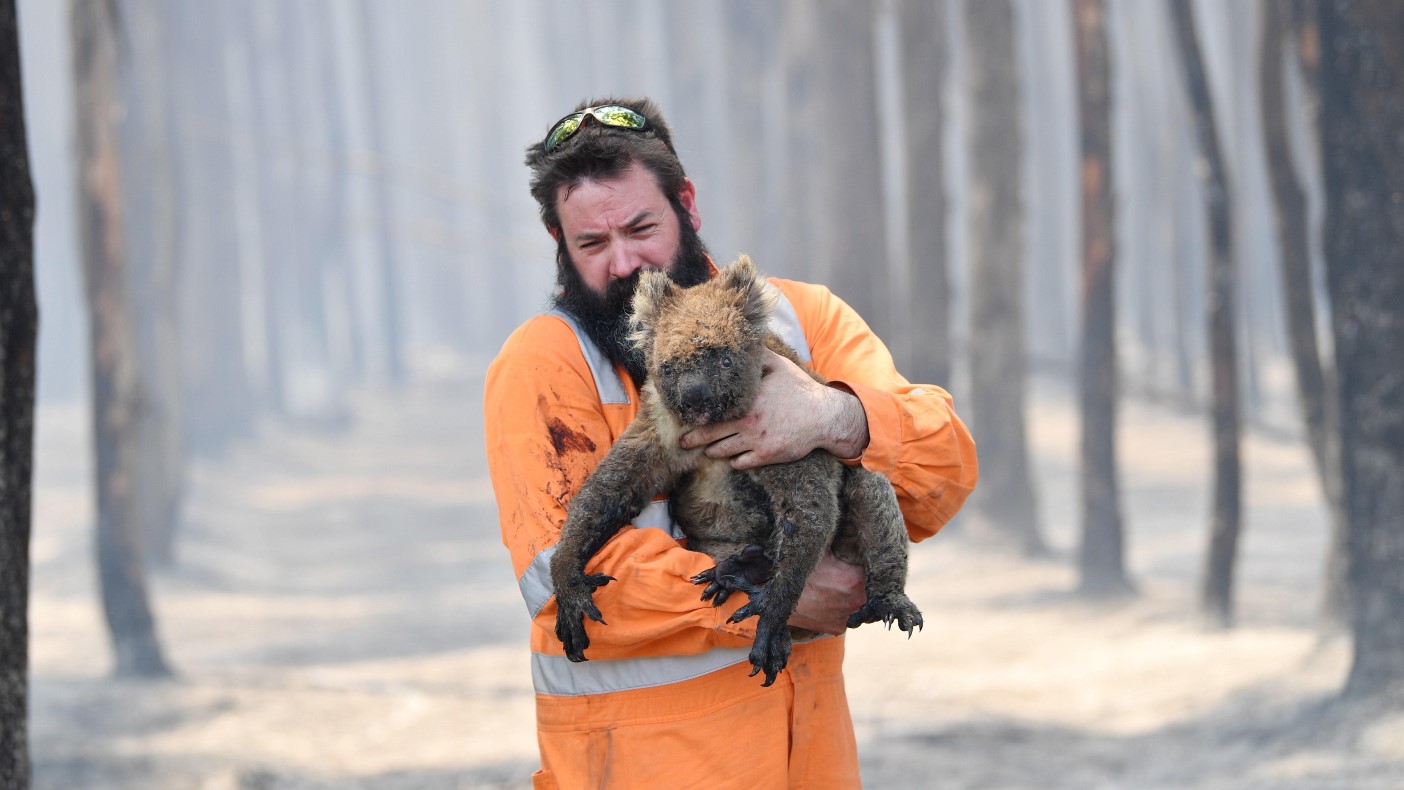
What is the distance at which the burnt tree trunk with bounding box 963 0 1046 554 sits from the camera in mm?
13469

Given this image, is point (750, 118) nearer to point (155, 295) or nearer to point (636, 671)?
point (155, 295)

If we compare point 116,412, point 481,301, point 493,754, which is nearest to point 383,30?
point 481,301

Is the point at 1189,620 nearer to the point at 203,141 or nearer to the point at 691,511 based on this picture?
the point at 691,511

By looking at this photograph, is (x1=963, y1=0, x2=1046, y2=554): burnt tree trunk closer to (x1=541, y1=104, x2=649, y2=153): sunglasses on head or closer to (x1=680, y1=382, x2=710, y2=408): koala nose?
(x1=541, y1=104, x2=649, y2=153): sunglasses on head

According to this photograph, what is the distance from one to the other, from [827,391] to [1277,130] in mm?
7660

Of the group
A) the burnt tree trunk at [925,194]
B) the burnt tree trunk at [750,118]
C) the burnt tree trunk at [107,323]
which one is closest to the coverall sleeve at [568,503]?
the burnt tree trunk at [107,323]

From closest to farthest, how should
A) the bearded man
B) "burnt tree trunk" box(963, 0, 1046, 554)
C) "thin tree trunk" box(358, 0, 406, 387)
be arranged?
the bearded man < "burnt tree trunk" box(963, 0, 1046, 554) < "thin tree trunk" box(358, 0, 406, 387)

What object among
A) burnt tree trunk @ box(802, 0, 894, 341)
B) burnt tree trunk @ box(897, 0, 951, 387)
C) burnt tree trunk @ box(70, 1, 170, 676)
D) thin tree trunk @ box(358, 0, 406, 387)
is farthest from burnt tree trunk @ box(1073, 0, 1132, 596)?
thin tree trunk @ box(358, 0, 406, 387)

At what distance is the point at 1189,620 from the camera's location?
35.0 feet

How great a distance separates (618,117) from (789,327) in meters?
0.63

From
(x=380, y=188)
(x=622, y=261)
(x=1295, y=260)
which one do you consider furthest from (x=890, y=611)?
(x=380, y=188)

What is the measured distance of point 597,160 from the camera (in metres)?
2.87

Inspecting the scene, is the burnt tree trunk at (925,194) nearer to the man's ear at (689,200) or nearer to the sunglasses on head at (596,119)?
the man's ear at (689,200)

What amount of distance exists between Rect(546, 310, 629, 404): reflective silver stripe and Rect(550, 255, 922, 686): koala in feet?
0.32
